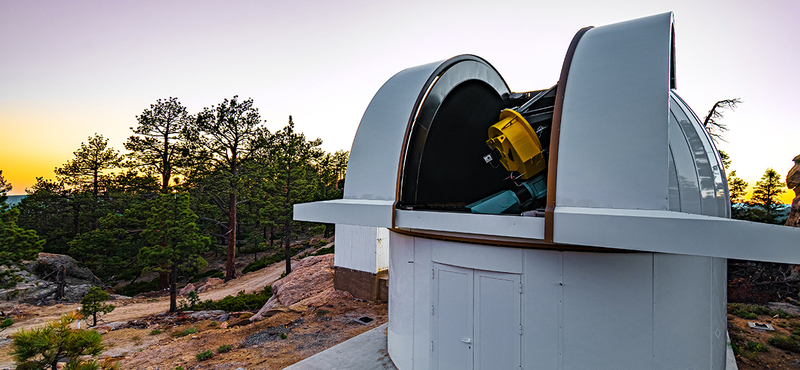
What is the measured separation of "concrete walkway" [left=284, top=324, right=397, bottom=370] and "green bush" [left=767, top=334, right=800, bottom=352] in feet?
29.5

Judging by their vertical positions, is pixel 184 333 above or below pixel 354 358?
below

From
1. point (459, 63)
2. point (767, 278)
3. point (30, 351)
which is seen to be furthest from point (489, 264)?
point (767, 278)

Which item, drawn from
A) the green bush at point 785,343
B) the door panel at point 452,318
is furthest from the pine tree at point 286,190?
the green bush at point 785,343

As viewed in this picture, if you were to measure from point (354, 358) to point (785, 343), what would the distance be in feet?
31.7

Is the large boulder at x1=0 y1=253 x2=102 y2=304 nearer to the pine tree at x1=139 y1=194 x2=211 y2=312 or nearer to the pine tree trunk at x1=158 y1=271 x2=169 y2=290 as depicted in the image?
the pine tree trunk at x1=158 y1=271 x2=169 y2=290

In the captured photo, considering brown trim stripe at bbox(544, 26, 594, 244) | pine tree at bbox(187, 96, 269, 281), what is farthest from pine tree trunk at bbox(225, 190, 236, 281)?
brown trim stripe at bbox(544, 26, 594, 244)

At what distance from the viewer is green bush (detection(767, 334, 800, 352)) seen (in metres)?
7.59

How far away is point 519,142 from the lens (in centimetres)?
482

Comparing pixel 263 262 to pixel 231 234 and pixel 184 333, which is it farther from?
pixel 184 333

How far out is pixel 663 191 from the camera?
3240mm

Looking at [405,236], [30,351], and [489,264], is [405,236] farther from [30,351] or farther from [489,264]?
[30,351]

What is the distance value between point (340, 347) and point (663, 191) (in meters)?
5.97

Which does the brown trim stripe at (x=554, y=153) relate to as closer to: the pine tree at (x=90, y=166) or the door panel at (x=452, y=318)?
the door panel at (x=452, y=318)

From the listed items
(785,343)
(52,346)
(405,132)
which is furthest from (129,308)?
(785,343)
